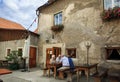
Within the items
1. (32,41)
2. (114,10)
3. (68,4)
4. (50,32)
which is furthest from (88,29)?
(32,41)

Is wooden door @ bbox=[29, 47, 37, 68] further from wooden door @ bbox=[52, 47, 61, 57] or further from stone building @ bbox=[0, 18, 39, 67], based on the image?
wooden door @ bbox=[52, 47, 61, 57]

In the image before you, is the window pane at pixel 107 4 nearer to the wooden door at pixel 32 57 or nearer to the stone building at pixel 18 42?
the stone building at pixel 18 42

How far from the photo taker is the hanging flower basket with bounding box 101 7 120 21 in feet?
28.0

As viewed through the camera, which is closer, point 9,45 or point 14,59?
point 14,59

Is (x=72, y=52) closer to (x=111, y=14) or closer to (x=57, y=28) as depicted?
(x=57, y=28)

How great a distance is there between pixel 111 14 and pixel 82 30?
248 centimetres

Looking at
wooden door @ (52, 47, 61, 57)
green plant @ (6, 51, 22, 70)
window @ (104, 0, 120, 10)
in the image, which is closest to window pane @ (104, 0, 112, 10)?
window @ (104, 0, 120, 10)

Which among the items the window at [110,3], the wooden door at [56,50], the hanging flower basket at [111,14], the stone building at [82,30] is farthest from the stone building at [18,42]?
the window at [110,3]

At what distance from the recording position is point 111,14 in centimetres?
874

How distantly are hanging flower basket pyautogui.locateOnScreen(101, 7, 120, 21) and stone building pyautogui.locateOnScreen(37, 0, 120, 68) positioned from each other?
189 millimetres

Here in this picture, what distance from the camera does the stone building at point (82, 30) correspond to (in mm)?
8945

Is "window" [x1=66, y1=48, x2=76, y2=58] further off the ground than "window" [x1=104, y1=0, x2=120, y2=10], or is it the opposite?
"window" [x1=104, y1=0, x2=120, y2=10]

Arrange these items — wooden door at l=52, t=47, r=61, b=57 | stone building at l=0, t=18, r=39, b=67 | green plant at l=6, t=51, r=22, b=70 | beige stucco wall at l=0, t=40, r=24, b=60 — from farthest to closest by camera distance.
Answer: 1. beige stucco wall at l=0, t=40, r=24, b=60
2. stone building at l=0, t=18, r=39, b=67
3. green plant at l=6, t=51, r=22, b=70
4. wooden door at l=52, t=47, r=61, b=57

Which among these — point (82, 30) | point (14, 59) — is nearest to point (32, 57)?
point (14, 59)
